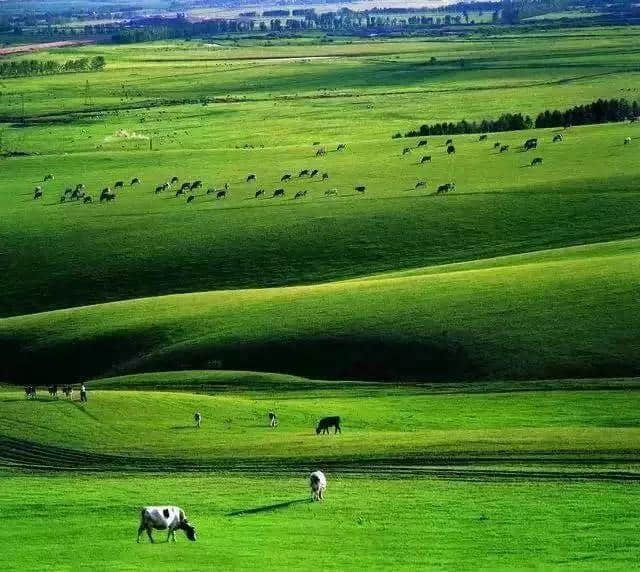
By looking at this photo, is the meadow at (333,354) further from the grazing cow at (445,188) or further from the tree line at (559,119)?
the tree line at (559,119)

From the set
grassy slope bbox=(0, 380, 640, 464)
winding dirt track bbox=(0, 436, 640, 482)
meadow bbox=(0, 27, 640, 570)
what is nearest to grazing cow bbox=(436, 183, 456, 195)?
meadow bbox=(0, 27, 640, 570)

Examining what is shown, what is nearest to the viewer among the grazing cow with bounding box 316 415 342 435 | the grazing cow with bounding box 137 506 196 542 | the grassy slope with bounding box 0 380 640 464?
the grazing cow with bounding box 137 506 196 542

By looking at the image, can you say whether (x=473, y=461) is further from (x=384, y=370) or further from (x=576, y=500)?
(x=384, y=370)

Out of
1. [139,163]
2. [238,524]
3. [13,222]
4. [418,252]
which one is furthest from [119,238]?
[238,524]

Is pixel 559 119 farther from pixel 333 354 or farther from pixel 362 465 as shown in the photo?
pixel 362 465

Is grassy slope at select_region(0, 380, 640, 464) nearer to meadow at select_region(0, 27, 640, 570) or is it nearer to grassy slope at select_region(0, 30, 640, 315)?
meadow at select_region(0, 27, 640, 570)
